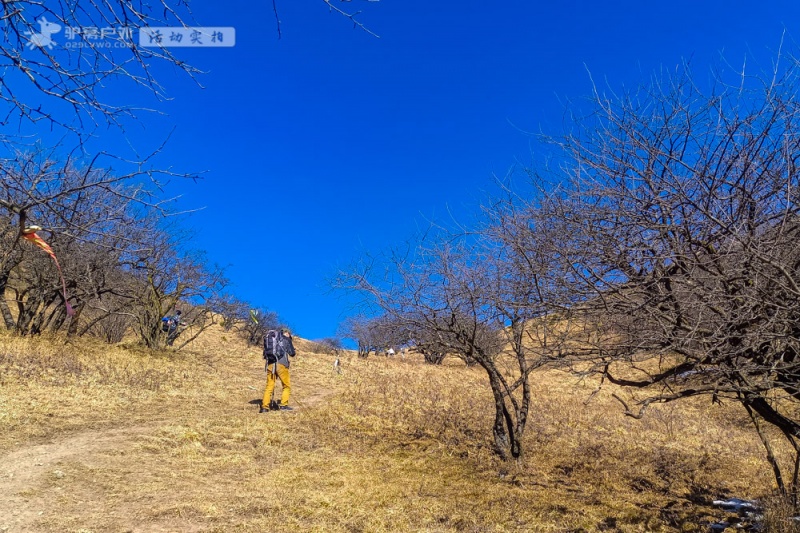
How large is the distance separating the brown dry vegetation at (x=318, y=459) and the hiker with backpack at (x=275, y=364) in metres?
0.37

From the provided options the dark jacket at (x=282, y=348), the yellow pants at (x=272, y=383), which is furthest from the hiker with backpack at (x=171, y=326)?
the yellow pants at (x=272, y=383)

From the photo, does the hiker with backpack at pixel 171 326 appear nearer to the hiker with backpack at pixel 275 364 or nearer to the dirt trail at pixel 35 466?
the hiker with backpack at pixel 275 364

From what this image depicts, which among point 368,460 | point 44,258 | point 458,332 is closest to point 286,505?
point 368,460

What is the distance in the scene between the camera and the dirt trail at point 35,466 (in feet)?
13.9

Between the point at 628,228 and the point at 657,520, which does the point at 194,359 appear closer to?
the point at 657,520

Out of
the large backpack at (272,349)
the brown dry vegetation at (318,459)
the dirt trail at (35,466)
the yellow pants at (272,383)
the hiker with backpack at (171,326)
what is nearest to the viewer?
the dirt trail at (35,466)

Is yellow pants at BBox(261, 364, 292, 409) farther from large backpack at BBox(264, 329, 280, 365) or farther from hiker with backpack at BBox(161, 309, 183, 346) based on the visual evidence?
hiker with backpack at BBox(161, 309, 183, 346)

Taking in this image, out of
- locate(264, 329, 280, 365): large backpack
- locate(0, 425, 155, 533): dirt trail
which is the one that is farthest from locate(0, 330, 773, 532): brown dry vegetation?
locate(264, 329, 280, 365): large backpack

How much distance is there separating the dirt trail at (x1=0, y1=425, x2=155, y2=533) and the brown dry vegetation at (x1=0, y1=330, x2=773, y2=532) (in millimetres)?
23

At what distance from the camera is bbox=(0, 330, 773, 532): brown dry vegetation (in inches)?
192

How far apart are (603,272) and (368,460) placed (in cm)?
477

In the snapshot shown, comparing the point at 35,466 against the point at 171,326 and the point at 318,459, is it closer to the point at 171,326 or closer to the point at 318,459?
the point at 318,459

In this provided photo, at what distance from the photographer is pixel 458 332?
704 centimetres

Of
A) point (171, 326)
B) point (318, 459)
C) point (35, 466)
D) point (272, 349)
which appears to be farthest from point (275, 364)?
point (171, 326)
